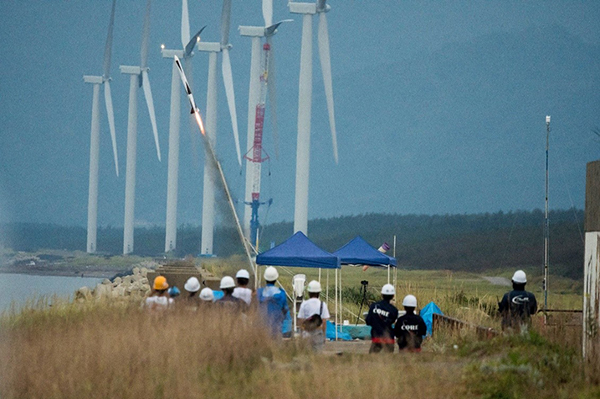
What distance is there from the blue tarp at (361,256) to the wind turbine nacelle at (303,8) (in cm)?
2976

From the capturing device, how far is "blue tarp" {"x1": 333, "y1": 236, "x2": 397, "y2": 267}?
30484mm

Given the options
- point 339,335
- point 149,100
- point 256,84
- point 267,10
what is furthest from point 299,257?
point 149,100

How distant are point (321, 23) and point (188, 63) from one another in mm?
13894

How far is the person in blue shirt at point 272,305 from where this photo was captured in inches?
740

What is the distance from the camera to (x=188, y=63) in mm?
68312

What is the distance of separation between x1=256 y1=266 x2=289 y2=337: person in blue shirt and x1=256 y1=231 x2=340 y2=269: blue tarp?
650 centimetres

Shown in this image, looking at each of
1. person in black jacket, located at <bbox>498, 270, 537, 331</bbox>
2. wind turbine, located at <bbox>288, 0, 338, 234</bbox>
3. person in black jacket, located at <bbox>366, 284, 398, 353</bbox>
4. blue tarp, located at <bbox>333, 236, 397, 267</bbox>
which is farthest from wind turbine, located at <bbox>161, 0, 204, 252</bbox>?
person in black jacket, located at <bbox>366, 284, 398, 353</bbox>

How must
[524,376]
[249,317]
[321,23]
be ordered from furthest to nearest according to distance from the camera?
[321,23] → [249,317] → [524,376]

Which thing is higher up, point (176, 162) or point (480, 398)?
point (176, 162)

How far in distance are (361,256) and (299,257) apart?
14.3 feet

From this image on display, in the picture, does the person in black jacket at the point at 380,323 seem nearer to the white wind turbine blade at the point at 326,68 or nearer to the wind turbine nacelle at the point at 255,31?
the white wind turbine blade at the point at 326,68

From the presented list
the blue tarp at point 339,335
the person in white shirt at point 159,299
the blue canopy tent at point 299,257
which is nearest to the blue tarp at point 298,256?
the blue canopy tent at point 299,257

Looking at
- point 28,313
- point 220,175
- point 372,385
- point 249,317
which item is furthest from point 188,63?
point 372,385

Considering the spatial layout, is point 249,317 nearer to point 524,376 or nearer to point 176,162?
point 524,376
